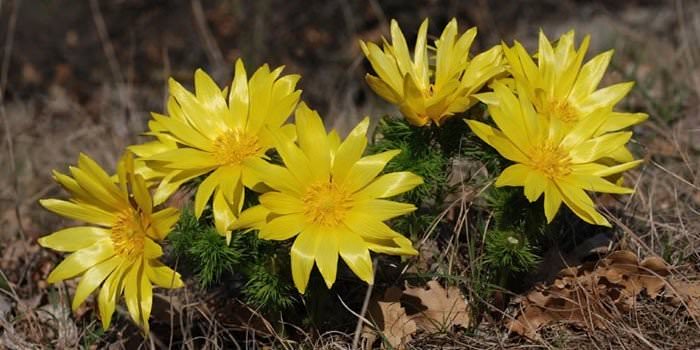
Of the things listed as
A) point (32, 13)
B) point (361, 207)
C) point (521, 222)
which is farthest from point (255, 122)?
point (32, 13)

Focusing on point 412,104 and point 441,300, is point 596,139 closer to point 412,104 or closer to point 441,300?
point 412,104

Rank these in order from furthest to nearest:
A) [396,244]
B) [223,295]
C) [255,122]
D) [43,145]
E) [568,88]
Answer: [43,145] → [223,295] → [568,88] → [255,122] → [396,244]

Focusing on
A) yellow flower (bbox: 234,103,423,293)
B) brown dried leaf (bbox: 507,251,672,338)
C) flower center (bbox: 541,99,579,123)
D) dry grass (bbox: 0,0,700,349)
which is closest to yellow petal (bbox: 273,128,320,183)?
yellow flower (bbox: 234,103,423,293)

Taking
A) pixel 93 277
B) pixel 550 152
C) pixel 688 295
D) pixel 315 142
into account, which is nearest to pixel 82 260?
pixel 93 277

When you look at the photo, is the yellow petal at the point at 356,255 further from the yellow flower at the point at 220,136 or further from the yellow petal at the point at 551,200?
the yellow petal at the point at 551,200

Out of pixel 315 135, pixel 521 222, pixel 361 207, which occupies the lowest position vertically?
pixel 521 222

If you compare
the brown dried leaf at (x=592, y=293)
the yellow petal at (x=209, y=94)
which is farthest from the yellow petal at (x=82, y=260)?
the brown dried leaf at (x=592, y=293)
